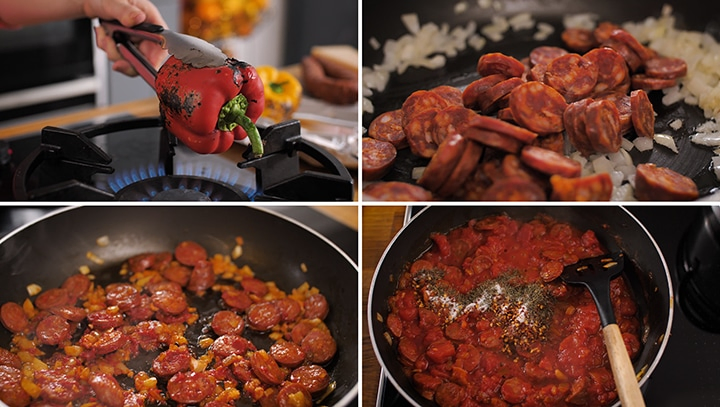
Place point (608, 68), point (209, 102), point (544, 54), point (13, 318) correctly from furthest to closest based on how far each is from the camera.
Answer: point (544, 54)
point (608, 68)
point (13, 318)
point (209, 102)

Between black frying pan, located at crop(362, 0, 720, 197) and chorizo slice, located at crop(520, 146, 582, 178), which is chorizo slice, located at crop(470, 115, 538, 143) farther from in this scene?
black frying pan, located at crop(362, 0, 720, 197)

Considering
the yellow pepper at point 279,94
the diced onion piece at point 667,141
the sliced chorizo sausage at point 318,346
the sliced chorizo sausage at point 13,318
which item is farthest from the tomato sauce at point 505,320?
the sliced chorizo sausage at point 13,318

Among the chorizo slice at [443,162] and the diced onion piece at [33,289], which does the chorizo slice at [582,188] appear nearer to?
the chorizo slice at [443,162]

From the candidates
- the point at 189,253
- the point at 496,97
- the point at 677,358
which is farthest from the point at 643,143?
the point at 189,253

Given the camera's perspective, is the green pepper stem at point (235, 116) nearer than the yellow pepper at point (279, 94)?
Yes

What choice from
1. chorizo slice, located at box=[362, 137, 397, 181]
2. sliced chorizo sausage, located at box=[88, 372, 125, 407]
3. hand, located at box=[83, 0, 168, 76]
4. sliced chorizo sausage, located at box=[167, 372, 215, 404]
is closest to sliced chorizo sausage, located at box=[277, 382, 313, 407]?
sliced chorizo sausage, located at box=[167, 372, 215, 404]

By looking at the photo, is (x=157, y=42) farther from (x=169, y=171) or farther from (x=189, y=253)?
(x=189, y=253)
